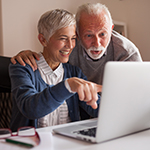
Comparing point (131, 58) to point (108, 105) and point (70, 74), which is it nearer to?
point (70, 74)

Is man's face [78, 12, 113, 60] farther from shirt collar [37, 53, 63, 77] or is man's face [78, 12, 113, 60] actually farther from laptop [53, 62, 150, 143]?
laptop [53, 62, 150, 143]

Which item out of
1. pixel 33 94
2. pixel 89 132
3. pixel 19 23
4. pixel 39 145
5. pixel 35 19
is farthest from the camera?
pixel 35 19

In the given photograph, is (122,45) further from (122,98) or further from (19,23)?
(19,23)

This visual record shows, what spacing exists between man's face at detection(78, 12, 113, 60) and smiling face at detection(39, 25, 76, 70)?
0.19 meters

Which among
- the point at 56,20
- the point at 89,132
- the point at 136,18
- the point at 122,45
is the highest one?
the point at 136,18

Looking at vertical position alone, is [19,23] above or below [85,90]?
above

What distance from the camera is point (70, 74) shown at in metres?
1.44

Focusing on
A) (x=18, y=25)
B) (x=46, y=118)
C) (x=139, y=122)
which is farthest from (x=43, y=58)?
(x=18, y=25)

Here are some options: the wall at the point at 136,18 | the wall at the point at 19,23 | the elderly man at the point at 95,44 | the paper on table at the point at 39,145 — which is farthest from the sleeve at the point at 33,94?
the wall at the point at 136,18

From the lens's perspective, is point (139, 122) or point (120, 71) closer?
point (120, 71)

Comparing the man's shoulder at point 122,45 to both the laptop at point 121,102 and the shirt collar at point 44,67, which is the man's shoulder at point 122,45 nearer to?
the shirt collar at point 44,67

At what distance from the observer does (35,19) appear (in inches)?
125

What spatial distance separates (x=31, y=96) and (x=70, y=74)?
44 centimetres

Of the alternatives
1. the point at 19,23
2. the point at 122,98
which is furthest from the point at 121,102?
the point at 19,23
